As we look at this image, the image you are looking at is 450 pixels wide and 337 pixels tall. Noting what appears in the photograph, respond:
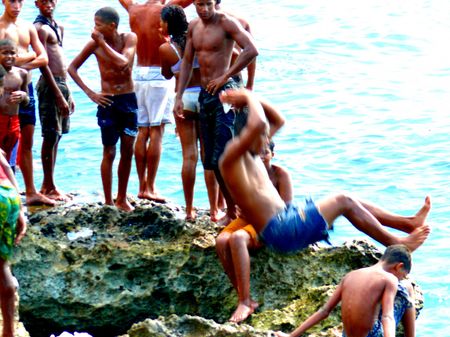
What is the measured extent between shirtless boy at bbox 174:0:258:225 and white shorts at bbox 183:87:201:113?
21 centimetres

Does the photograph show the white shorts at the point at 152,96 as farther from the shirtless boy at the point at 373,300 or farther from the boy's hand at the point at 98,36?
the shirtless boy at the point at 373,300

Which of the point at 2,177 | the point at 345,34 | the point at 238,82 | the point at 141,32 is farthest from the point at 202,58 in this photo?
the point at 345,34

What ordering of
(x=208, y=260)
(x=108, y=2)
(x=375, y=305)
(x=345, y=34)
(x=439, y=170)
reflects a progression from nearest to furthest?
(x=375, y=305)
(x=208, y=260)
(x=439, y=170)
(x=345, y=34)
(x=108, y=2)

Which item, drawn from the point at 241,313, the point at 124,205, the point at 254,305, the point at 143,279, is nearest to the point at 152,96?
the point at 124,205

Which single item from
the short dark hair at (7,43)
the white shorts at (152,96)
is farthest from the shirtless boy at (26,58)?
the white shorts at (152,96)

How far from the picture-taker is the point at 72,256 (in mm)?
9984

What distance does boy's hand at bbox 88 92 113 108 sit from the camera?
11047 millimetres

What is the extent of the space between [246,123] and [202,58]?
1729 millimetres

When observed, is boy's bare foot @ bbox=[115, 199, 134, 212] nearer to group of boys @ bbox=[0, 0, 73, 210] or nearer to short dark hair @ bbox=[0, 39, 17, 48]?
group of boys @ bbox=[0, 0, 73, 210]

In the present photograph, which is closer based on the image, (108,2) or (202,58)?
(202,58)

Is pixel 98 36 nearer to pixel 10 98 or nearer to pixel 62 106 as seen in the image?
pixel 62 106

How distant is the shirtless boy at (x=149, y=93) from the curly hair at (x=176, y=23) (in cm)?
97

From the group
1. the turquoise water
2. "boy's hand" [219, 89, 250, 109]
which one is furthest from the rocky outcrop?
the turquoise water

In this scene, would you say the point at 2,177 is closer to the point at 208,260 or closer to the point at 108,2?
the point at 208,260
